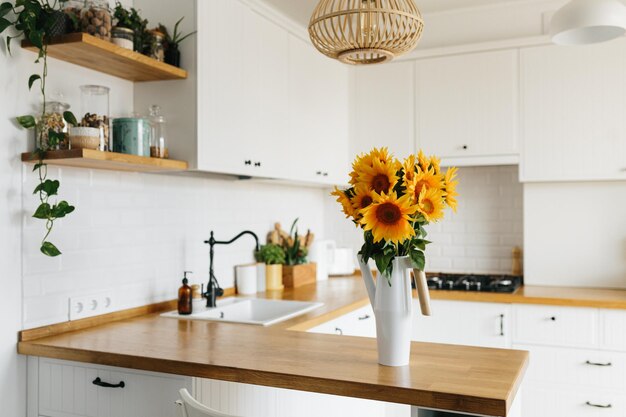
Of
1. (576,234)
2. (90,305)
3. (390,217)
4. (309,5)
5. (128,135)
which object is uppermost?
(309,5)

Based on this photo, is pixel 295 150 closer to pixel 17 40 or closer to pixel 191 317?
pixel 191 317

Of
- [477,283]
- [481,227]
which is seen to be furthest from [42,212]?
[481,227]

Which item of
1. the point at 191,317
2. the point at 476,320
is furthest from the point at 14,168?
the point at 476,320

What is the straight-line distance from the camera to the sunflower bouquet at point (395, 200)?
166 centimetres

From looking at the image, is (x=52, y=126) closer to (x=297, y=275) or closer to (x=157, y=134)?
(x=157, y=134)

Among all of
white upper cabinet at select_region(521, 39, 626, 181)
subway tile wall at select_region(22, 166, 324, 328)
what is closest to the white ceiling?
white upper cabinet at select_region(521, 39, 626, 181)

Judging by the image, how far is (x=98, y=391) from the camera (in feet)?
6.88

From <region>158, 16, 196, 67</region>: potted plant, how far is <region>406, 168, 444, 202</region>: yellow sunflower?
1.39 metres

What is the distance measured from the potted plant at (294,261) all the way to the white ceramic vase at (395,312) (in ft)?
6.41

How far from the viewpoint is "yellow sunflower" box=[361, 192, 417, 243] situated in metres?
1.65

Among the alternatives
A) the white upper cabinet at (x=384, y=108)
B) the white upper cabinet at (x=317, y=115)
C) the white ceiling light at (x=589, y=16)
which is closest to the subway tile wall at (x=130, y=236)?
the white upper cabinet at (x=317, y=115)

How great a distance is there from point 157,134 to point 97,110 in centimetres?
26

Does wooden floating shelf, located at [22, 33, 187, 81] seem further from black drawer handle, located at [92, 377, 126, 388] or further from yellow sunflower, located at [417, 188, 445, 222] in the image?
yellow sunflower, located at [417, 188, 445, 222]

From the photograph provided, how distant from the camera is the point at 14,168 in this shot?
86.7 inches
